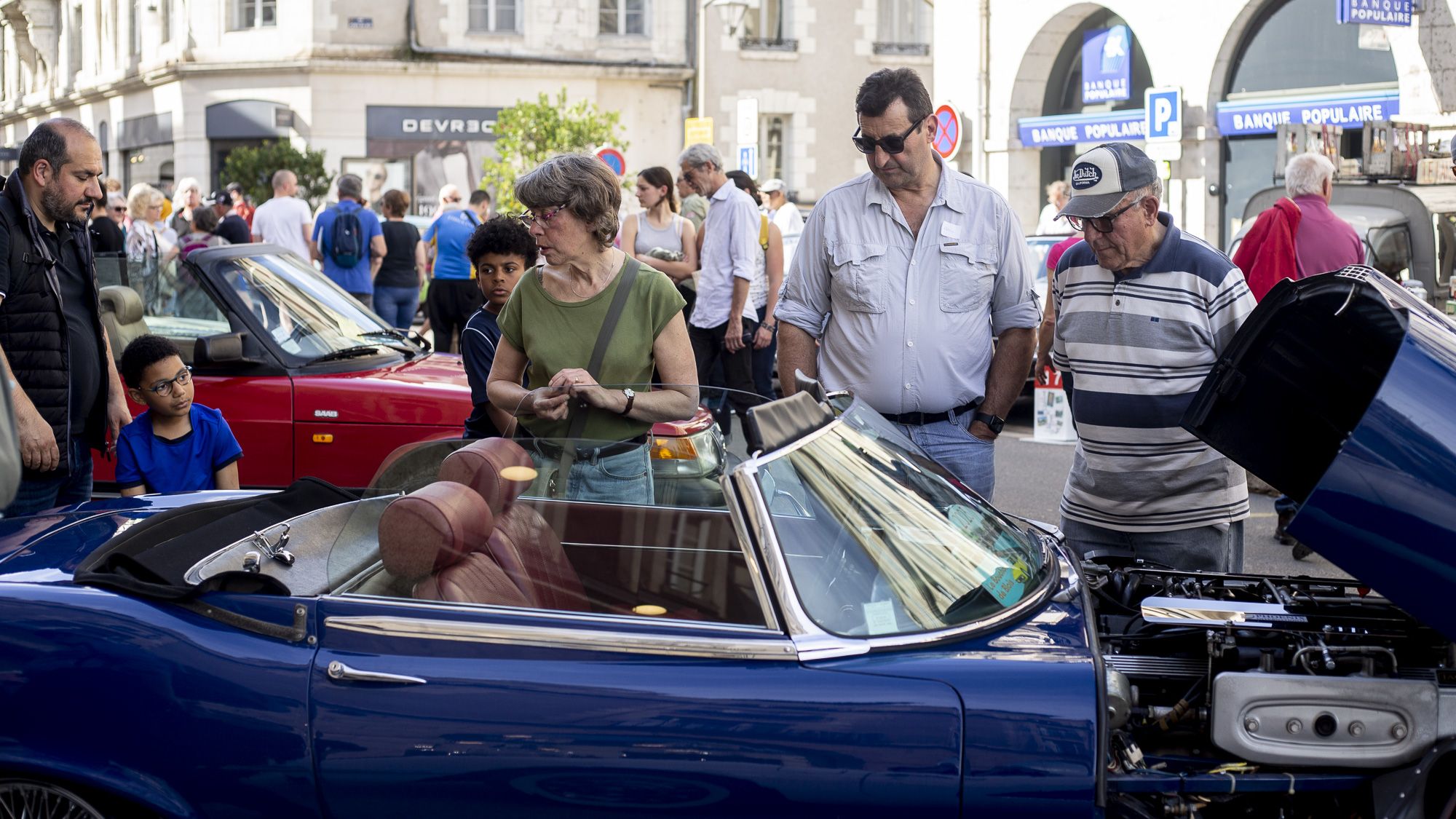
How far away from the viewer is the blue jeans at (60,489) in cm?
454

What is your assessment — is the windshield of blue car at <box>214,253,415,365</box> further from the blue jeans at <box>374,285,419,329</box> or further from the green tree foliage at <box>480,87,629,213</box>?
the green tree foliage at <box>480,87,629,213</box>

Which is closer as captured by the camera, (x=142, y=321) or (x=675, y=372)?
(x=675, y=372)

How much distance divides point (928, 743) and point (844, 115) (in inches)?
1243

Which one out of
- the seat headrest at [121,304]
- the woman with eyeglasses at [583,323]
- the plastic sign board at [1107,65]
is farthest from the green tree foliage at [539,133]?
the woman with eyeglasses at [583,323]

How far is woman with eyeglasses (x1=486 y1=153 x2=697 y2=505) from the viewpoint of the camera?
11.8 feet

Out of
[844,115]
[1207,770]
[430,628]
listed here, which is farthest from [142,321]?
[844,115]

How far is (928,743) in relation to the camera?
8.04 ft

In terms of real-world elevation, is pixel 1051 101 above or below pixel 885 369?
above

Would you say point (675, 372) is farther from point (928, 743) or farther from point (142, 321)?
point (142, 321)

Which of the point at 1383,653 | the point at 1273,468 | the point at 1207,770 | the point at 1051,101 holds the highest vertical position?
the point at 1051,101

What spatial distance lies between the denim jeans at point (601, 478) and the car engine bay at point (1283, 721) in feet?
3.71

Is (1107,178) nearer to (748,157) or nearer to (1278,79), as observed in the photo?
(1278,79)

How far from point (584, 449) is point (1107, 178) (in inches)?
68.6

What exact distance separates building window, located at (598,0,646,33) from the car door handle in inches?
1227
